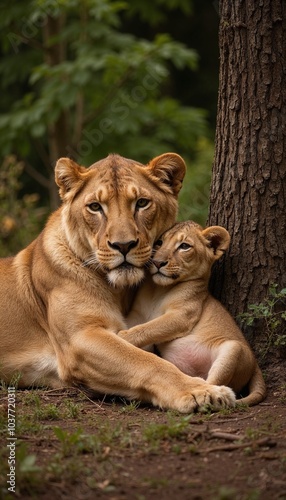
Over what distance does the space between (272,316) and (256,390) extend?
55 cm

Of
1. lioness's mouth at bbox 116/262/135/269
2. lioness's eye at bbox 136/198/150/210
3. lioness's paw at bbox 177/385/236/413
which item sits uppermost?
lioness's eye at bbox 136/198/150/210

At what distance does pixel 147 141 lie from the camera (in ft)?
40.3

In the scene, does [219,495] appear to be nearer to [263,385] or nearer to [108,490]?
[108,490]

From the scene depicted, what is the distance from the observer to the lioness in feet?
16.0

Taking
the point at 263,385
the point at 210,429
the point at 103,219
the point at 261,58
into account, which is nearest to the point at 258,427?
the point at 210,429

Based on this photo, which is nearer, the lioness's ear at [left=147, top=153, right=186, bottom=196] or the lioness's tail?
the lioness's tail

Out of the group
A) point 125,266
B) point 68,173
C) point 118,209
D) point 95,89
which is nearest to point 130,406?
point 125,266

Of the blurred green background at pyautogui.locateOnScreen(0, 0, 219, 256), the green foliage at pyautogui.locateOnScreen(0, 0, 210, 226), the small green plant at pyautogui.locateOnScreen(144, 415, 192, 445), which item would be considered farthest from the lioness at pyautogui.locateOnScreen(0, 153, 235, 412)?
the green foliage at pyautogui.locateOnScreen(0, 0, 210, 226)

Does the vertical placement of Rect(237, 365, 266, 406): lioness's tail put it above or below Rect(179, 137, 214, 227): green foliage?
below

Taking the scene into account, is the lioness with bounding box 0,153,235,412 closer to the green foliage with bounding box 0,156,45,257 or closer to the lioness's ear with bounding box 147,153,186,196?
the lioness's ear with bounding box 147,153,186,196

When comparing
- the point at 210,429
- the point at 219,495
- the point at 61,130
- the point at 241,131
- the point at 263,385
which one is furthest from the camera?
the point at 61,130

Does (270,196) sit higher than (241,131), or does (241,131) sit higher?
(241,131)

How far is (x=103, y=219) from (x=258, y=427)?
1.57m

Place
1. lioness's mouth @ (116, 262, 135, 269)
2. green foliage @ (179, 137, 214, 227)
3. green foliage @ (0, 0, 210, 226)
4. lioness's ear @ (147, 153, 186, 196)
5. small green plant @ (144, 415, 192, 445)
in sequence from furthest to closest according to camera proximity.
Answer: green foliage @ (0, 0, 210, 226)
green foliage @ (179, 137, 214, 227)
lioness's ear @ (147, 153, 186, 196)
lioness's mouth @ (116, 262, 135, 269)
small green plant @ (144, 415, 192, 445)
